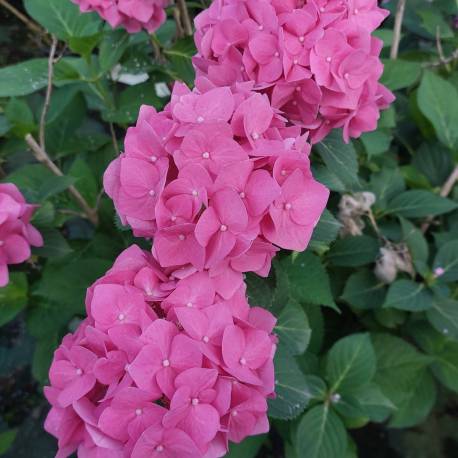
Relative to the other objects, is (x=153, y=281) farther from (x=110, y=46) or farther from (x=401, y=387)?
(x=401, y=387)

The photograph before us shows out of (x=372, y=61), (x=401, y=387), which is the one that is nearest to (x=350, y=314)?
(x=401, y=387)

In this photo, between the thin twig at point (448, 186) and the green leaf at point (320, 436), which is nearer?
the green leaf at point (320, 436)

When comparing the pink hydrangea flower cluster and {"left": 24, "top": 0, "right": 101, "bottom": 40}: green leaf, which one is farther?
{"left": 24, "top": 0, "right": 101, "bottom": 40}: green leaf

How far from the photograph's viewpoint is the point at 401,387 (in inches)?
49.9

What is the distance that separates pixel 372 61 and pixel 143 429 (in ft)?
1.84

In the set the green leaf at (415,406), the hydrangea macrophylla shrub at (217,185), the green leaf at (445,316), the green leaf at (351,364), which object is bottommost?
the green leaf at (415,406)

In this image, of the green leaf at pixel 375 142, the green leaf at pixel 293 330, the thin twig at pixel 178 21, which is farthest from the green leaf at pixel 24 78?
the green leaf at pixel 375 142

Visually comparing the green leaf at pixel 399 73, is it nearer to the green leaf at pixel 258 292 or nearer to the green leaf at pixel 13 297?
the green leaf at pixel 258 292

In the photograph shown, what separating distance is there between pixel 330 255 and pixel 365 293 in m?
0.13

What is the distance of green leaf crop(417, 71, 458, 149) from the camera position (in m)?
1.33

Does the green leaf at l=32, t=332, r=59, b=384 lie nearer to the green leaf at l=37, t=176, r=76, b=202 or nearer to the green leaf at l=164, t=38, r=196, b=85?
the green leaf at l=37, t=176, r=76, b=202

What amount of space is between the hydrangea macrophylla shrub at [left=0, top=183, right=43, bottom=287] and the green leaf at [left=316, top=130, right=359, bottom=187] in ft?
1.62

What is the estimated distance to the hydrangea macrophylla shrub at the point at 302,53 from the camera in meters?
0.71

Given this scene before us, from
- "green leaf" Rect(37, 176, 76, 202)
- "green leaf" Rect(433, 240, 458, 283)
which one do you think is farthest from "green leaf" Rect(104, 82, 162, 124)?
"green leaf" Rect(433, 240, 458, 283)
